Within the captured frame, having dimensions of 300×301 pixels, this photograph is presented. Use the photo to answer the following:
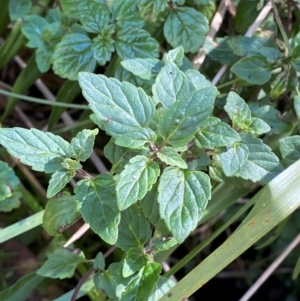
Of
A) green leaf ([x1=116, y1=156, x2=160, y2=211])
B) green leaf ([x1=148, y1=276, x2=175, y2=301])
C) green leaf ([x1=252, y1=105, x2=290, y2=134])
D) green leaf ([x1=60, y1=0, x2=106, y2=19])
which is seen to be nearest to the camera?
green leaf ([x1=116, y1=156, x2=160, y2=211])

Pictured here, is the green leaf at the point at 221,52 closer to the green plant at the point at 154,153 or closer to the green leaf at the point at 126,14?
the green plant at the point at 154,153

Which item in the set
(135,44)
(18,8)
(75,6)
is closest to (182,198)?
(135,44)

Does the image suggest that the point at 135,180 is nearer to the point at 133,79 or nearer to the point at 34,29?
the point at 133,79

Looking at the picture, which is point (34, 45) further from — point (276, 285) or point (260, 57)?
point (276, 285)

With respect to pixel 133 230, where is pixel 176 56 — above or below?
above

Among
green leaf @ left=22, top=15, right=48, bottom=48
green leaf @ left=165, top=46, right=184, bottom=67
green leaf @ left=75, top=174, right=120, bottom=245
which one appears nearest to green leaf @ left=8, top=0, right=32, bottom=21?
→ green leaf @ left=22, top=15, right=48, bottom=48

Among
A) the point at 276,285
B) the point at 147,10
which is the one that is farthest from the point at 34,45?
the point at 276,285

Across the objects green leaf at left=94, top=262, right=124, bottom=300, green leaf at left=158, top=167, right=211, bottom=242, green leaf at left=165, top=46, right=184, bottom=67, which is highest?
green leaf at left=165, top=46, right=184, bottom=67

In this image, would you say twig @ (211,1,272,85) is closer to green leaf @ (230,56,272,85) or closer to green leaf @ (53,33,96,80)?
green leaf @ (230,56,272,85)
